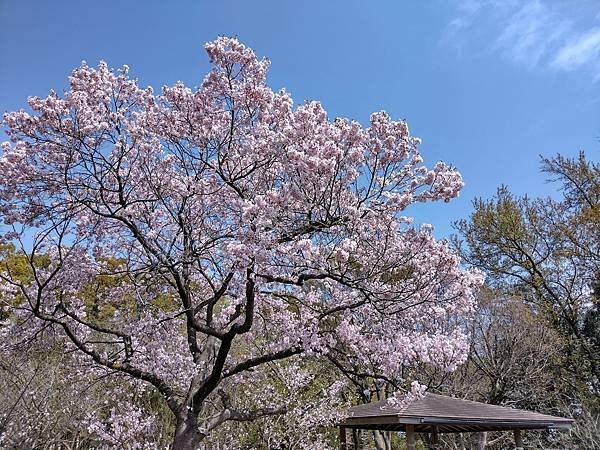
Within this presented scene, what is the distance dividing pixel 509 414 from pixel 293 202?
19.8 feet

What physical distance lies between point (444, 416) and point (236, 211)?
4.54 m

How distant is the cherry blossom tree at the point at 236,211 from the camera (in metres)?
4.74

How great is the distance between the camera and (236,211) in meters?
5.15

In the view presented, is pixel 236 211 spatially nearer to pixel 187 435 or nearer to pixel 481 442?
pixel 187 435

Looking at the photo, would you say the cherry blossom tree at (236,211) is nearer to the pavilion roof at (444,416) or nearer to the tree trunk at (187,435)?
the tree trunk at (187,435)

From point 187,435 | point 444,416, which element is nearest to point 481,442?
point 444,416

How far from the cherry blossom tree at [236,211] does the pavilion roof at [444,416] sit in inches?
74.9

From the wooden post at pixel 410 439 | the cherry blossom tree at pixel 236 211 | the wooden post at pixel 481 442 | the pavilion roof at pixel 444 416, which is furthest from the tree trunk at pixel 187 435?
the wooden post at pixel 481 442

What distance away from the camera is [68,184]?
4945 mm

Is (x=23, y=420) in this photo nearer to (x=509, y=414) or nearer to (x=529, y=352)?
(x=509, y=414)

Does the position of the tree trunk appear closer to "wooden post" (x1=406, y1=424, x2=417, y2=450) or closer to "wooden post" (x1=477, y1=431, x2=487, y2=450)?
"wooden post" (x1=406, y1=424, x2=417, y2=450)

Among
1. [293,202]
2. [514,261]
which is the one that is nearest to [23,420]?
[293,202]

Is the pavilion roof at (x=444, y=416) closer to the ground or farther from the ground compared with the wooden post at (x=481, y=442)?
farther from the ground

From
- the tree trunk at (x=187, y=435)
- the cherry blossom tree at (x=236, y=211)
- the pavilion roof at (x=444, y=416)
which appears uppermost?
the cherry blossom tree at (x=236, y=211)
